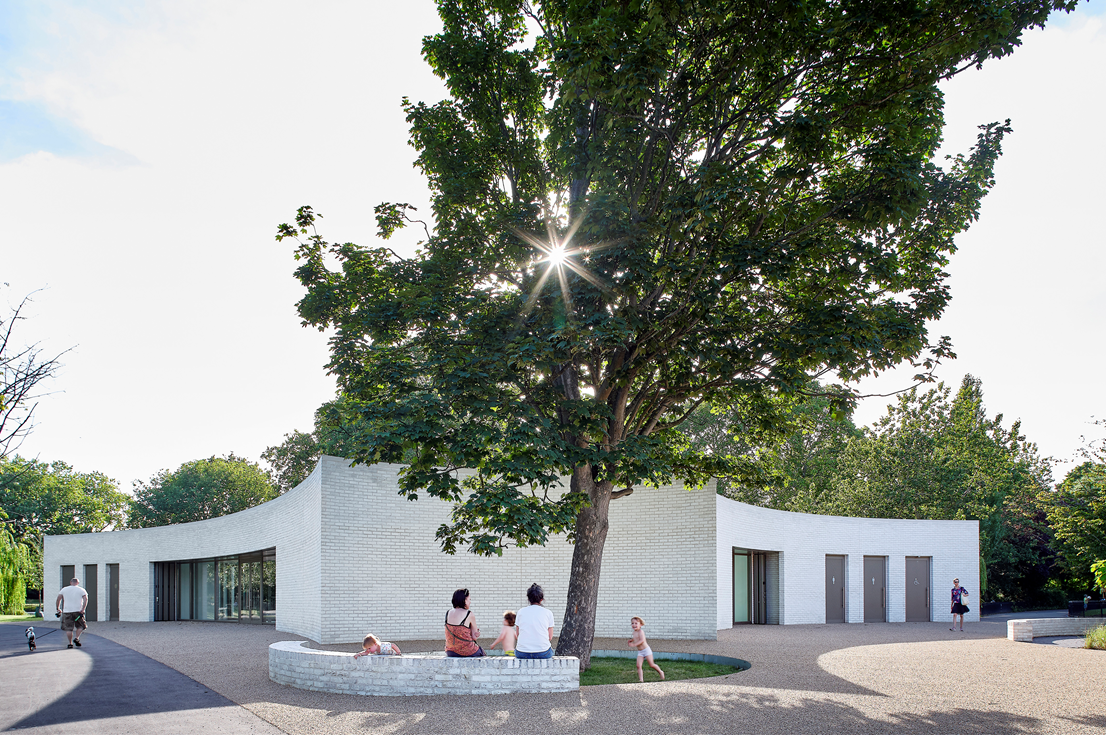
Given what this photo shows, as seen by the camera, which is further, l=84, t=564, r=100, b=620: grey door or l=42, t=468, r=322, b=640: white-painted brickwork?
l=84, t=564, r=100, b=620: grey door

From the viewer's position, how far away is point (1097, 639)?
16.0 meters

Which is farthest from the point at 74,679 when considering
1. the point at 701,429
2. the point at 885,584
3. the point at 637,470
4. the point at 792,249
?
the point at 701,429

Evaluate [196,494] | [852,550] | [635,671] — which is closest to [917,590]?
[852,550]

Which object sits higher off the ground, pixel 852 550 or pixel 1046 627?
pixel 852 550

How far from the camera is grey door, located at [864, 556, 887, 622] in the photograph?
25906 mm

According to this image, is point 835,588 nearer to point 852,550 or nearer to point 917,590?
point 852,550

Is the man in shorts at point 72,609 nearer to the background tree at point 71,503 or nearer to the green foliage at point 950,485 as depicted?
the green foliage at point 950,485

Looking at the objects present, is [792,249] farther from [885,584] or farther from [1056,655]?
[885,584]

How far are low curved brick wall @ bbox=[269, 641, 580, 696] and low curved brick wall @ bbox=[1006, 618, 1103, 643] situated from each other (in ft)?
42.6

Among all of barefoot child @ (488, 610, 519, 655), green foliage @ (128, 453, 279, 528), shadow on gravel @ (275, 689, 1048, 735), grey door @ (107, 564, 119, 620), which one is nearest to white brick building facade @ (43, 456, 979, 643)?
A: barefoot child @ (488, 610, 519, 655)

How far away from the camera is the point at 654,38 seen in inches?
391

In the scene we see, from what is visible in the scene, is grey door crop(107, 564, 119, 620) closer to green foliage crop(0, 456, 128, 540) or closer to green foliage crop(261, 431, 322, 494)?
green foliage crop(261, 431, 322, 494)

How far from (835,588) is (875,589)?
160cm

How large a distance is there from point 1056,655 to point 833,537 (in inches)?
426
